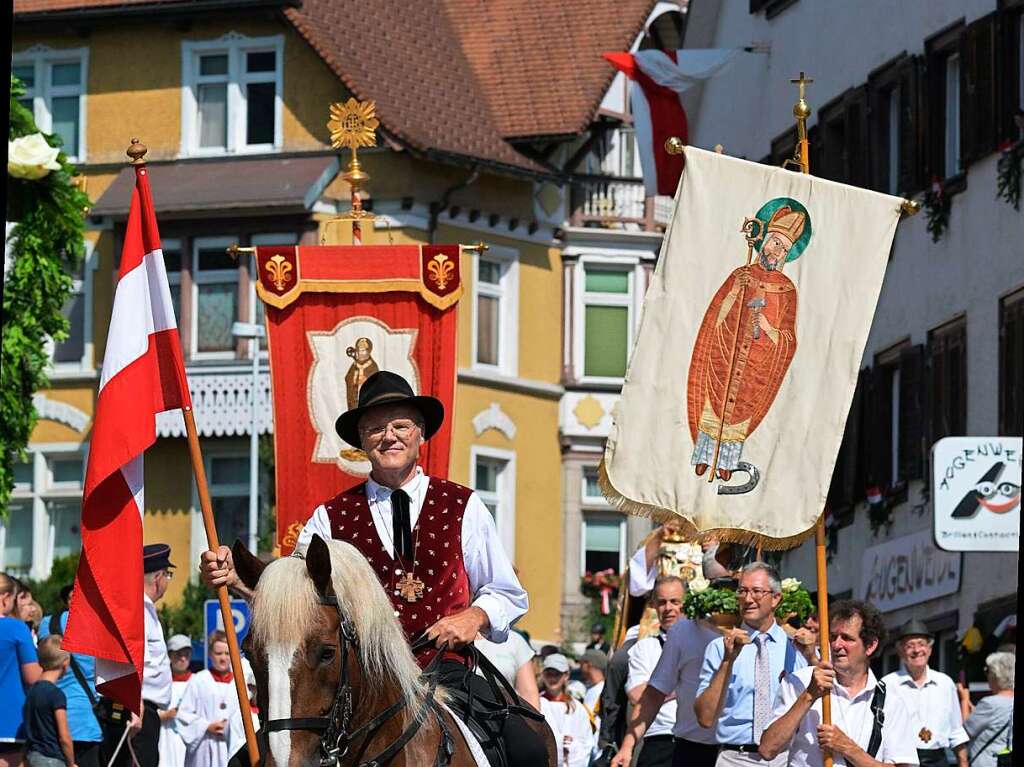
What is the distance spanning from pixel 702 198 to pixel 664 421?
1.01 m

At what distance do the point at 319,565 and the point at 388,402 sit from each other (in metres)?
1.47

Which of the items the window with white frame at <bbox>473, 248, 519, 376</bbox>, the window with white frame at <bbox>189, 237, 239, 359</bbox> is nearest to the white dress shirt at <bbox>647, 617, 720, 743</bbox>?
the window with white frame at <bbox>189, 237, 239, 359</bbox>

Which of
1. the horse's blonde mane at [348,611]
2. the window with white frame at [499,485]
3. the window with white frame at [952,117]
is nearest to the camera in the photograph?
the horse's blonde mane at [348,611]

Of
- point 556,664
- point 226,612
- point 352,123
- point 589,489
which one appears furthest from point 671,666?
point 589,489

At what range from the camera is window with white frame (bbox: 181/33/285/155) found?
50469mm

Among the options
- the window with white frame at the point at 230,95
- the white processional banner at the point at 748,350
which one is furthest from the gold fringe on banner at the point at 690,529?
the window with white frame at the point at 230,95

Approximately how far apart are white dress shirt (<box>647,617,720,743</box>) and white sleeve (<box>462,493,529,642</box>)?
155 inches

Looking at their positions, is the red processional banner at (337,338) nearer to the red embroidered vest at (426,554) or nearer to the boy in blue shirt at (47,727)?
the boy in blue shirt at (47,727)

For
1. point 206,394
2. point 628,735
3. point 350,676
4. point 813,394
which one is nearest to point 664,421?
point 813,394

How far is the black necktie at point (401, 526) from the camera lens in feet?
34.9

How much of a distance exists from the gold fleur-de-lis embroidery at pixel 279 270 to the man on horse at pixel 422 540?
7.40 meters

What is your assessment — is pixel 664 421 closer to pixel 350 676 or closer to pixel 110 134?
pixel 350 676

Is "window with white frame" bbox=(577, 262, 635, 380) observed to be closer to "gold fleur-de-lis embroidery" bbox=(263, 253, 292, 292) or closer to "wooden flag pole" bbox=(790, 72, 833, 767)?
"gold fleur-de-lis embroidery" bbox=(263, 253, 292, 292)

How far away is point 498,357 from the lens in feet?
171
